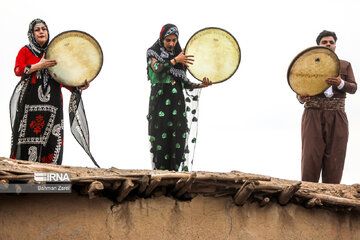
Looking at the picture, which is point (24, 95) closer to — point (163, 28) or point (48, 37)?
point (48, 37)

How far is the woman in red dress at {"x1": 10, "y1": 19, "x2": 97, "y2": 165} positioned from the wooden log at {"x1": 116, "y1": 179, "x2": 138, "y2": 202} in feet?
4.33

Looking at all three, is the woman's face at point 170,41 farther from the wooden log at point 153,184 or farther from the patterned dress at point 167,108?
the wooden log at point 153,184

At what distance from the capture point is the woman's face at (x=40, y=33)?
7188 mm

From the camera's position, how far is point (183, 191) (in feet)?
20.9

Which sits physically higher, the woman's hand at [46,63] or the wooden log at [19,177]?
the woman's hand at [46,63]

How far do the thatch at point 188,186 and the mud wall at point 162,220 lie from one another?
87mm

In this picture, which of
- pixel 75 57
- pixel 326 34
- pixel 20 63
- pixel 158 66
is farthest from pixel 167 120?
pixel 326 34

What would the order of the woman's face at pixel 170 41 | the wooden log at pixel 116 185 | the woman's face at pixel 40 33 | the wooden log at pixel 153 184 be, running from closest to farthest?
A: 1. the wooden log at pixel 116 185
2. the wooden log at pixel 153 184
3. the woman's face at pixel 40 33
4. the woman's face at pixel 170 41

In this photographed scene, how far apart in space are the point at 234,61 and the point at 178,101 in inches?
30.8

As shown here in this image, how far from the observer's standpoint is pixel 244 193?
21.7ft

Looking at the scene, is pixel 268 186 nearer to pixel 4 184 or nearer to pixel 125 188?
pixel 125 188

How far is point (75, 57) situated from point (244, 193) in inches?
88.9

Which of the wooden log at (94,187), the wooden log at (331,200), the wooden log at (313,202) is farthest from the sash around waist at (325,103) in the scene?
the wooden log at (94,187)

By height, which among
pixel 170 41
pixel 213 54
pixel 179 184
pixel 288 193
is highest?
pixel 170 41
